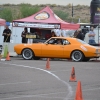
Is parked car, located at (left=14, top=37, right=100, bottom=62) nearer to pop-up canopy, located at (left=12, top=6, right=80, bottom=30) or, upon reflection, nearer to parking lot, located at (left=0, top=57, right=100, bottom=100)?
pop-up canopy, located at (left=12, top=6, right=80, bottom=30)

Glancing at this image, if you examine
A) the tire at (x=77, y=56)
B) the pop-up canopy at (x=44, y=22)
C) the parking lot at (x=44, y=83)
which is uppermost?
the pop-up canopy at (x=44, y=22)

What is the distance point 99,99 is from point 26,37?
66.2 ft

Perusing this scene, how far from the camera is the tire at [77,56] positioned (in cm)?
2598

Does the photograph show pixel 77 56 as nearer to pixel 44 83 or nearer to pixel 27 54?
pixel 27 54

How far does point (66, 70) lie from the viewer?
20312 mm

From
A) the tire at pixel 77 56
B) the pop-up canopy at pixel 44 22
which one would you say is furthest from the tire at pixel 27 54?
the pop-up canopy at pixel 44 22

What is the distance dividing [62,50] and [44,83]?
10957 millimetres

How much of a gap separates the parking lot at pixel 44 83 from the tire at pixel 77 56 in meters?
4.83

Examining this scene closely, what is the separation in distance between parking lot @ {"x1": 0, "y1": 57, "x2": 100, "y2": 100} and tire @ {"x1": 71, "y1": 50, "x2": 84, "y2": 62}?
Result: 4.83 meters

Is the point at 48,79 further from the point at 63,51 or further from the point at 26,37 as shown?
the point at 26,37

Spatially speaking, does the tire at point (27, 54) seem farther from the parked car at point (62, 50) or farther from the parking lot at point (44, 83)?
the parking lot at point (44, 83)

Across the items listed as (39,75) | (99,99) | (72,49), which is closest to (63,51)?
(72,49)

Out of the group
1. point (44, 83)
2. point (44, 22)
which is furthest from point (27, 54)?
point (44, 83)

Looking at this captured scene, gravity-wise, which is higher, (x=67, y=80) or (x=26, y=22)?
(x=26, y=22)
